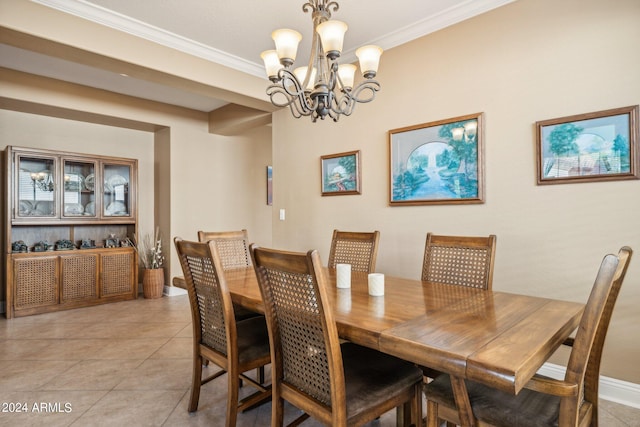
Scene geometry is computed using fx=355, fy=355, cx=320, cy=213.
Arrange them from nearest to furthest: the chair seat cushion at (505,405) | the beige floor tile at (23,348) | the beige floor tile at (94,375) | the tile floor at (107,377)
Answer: the chair seat cushion at (505,405)
the tile floor at (107,377)
the beige floor tile at (94,375)
the beige floor tile at (23,348)

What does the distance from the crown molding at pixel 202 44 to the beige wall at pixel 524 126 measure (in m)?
0.08

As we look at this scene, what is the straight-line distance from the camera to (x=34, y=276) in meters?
4.04

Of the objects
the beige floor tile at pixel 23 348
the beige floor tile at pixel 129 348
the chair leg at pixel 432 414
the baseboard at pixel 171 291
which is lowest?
the beige floor tile at pixel 129 348

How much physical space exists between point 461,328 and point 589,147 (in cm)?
166

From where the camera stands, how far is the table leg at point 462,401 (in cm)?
117

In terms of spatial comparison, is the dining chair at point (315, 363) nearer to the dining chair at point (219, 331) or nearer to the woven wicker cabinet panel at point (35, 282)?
the dining chair at point (219, 331)

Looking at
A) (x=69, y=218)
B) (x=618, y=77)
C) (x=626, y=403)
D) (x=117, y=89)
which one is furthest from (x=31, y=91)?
(x=626, y=403)

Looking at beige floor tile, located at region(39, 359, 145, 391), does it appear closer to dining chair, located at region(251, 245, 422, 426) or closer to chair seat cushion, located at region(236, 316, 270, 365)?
chair seat cushion, located at region(236, 316, 270, 365)

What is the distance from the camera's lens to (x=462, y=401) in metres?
1.19

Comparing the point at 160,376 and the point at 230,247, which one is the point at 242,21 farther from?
the point at 160,376

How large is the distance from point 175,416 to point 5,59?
382 centimetres

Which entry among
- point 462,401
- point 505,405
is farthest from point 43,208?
point 505,405

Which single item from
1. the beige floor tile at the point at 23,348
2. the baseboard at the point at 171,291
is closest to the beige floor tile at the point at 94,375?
the beige floor tile at the point at 23,348

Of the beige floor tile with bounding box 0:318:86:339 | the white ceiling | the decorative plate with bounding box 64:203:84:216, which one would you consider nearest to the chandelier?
the white ceiling
